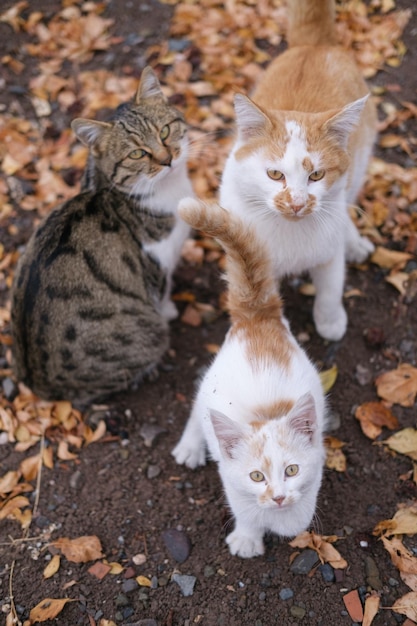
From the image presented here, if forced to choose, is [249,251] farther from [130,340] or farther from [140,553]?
[140,553]

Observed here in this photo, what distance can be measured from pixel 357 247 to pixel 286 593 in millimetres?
1708

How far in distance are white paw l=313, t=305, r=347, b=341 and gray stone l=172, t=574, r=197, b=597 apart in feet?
4.13

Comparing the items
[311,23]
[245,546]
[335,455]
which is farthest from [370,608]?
[311,23]

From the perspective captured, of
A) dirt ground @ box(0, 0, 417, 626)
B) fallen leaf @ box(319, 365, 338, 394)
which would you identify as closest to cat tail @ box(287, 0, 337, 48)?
dirt ground @ box(0, 0, 417, 626)

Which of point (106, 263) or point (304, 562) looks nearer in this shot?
point (304, 562)

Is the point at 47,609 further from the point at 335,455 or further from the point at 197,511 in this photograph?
the point at 335,455

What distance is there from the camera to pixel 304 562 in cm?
227

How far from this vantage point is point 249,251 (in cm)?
205

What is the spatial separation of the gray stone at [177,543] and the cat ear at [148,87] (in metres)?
1.88

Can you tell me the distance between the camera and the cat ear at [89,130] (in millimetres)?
2510

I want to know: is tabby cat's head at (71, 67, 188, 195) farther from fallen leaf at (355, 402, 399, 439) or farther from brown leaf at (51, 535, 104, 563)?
brown leaf at (51, 535, 104, 563)

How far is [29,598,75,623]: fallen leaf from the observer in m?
2.18

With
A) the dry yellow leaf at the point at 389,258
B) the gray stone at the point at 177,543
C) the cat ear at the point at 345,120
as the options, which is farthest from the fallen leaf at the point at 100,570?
the dry yellow leaf at the point at 389,258

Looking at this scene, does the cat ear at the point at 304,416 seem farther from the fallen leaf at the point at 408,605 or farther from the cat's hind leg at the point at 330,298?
the cat's hind leg at the point at 330,298
